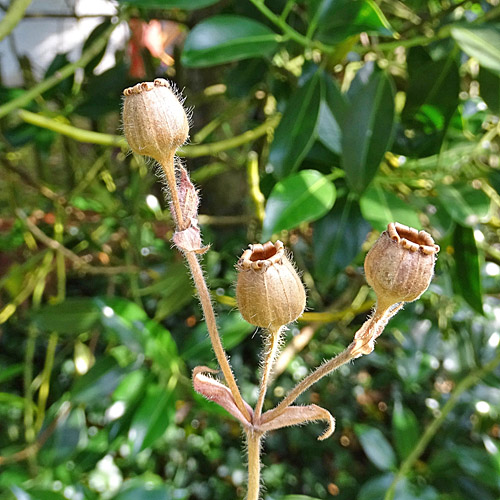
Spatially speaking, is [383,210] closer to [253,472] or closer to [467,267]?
[467,267]

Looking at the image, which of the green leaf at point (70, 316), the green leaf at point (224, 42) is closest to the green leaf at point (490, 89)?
the green leaf at point (224, 42)

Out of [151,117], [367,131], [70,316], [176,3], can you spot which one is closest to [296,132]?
[367,131]

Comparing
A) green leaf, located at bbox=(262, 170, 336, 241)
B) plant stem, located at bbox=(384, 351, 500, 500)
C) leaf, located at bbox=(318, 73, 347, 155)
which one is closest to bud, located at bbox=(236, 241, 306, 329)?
green leaf, located at bbox=(262, 170, 336, 241)

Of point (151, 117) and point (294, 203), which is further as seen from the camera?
point (294, 203)

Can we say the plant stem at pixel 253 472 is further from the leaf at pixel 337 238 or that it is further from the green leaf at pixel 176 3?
the green leaf at pixel 176 3

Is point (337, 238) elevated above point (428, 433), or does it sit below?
above

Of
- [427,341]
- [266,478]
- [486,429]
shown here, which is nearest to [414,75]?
[427,341]
